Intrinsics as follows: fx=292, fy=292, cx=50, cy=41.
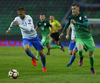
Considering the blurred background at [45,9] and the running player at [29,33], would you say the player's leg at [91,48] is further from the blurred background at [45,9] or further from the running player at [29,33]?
the blurred background at [45,9]

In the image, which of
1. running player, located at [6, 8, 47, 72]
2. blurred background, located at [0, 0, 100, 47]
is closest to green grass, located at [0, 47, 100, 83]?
running player, located at [6, 8, 47, 72]

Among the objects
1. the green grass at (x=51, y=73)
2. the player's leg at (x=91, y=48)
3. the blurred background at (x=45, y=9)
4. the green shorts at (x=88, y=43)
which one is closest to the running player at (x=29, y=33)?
the green grass at (x=51, y=73)

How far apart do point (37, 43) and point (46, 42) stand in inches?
251

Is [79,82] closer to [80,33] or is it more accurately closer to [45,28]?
[80,33]

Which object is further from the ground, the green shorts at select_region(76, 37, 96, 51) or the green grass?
the green shorts at select_region(76, 37, 96, 51)

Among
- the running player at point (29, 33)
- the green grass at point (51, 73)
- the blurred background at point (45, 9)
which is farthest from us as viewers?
the blurred background at point (45, 9)

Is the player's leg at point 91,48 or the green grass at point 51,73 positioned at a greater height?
Answer: the player's leg at point 91,48

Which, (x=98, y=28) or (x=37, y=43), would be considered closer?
(x=37, y=43)

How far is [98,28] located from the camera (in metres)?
31.8

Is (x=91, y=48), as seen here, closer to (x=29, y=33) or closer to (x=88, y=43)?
(x=88, y=43)

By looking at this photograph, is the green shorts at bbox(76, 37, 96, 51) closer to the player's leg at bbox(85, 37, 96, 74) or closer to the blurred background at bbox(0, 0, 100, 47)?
the player's leg at bbox(85, 37, 96, 74)

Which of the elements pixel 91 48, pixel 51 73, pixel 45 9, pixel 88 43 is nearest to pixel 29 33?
pixel 51 73

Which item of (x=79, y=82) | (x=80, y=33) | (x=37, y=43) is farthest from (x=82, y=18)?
(x=79, y=82)

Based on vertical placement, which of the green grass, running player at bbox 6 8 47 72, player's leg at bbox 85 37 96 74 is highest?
running player at bbox 6 8 47 72
